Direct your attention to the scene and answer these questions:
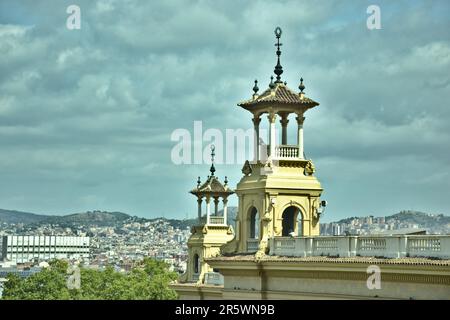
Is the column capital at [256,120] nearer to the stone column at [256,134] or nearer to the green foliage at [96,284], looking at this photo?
the stone column at [256,134]

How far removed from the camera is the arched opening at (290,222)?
58562mm

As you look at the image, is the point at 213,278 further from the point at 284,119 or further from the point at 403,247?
the point at 403,247

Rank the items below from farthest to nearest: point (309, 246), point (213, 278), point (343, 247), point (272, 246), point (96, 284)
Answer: point (96, 284) < point (213, 278) < point (272, 246) < point (309, 246) < point (343, 247)

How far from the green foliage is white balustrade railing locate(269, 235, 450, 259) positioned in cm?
8106

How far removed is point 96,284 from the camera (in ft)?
476

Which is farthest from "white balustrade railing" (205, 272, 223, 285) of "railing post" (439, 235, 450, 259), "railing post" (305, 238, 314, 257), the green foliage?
the green foliage

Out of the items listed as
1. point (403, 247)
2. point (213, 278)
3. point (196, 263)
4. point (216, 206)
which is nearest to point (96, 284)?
point (196, 263)

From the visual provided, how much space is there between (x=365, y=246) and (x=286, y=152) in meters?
10.4

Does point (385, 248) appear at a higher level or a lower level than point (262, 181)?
lower
